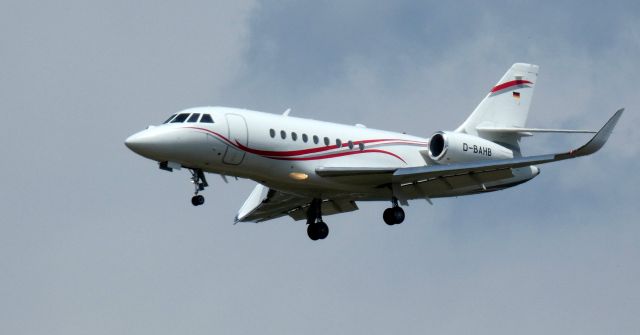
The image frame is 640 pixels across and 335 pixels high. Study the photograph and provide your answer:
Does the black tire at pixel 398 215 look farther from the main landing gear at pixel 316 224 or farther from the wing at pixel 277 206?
the wing at pixel 277 206

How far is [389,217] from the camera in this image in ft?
128

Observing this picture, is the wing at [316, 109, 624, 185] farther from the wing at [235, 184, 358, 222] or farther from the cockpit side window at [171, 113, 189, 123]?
the cockpit side window at [171, 113, 189, 123]

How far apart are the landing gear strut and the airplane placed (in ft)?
0.09

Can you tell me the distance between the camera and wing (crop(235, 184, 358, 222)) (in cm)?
4150

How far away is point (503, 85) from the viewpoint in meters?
44.4

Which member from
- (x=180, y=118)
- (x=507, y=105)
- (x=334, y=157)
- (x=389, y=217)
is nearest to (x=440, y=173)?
(x=389, y=217)

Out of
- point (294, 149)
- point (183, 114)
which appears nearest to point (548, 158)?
point (294, 149)

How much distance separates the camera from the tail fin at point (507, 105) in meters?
43.1

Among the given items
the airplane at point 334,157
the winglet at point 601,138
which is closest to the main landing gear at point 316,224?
the airplane at point 334,157

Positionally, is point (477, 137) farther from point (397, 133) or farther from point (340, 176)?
point (340, 176)

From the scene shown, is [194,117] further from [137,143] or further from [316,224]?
[316,224]

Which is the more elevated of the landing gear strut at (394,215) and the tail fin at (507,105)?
the tail fin at (507,105)

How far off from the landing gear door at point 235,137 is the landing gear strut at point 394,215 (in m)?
4.82

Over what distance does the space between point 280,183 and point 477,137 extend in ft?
22.0
